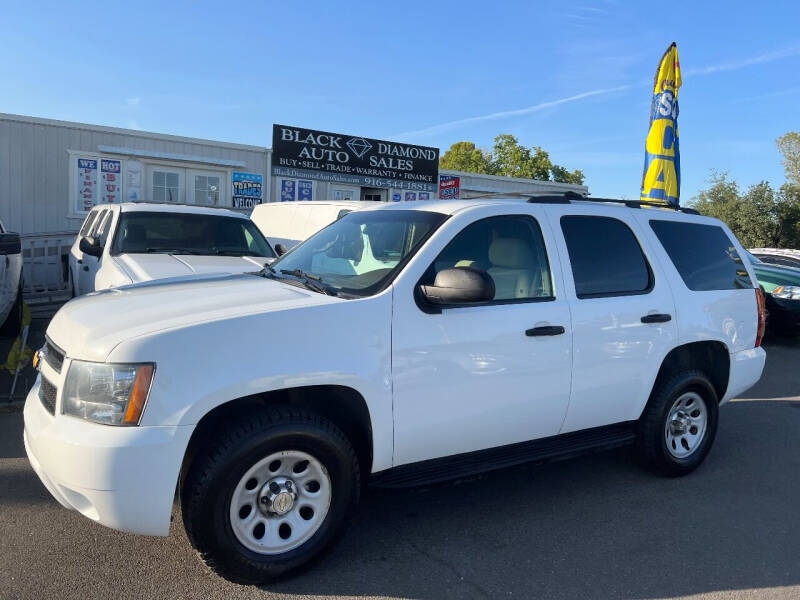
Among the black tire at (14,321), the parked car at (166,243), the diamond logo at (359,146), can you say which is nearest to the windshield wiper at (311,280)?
the parked car at (166,243)

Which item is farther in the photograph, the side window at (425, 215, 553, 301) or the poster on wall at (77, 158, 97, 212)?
the poster on wall at (77, 158, 97, 212)

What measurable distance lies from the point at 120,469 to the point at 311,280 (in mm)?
1398

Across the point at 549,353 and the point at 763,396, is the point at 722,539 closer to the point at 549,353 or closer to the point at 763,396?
the point at 549,353

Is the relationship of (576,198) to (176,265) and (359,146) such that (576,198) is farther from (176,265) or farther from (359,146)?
(359,146)

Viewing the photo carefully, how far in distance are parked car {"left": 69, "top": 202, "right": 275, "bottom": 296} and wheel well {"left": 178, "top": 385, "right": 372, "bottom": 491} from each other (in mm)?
3166

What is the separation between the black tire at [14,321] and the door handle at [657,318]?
724 centimetres

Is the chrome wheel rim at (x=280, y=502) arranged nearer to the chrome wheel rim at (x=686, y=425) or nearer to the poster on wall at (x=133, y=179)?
the chrome wheel rim at (x=686, y=425)

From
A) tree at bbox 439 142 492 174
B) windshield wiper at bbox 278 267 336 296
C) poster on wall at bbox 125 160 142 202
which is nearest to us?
windshield wiper at bbox 278 267 336 296

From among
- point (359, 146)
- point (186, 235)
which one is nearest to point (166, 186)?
point (359, 146)

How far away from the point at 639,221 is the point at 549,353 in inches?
56.3

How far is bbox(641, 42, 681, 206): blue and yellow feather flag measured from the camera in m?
12.4

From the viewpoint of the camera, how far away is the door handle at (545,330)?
359 cm

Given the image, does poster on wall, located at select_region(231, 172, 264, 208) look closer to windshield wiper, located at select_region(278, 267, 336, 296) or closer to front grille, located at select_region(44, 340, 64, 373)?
windshield wiper, located at select_region(278, 267, 336, 296)

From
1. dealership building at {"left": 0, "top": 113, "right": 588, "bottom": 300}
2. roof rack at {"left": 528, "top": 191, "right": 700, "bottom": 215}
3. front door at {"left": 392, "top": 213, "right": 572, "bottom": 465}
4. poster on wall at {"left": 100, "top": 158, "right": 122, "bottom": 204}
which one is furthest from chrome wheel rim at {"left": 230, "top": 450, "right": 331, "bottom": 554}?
poster on wall at {"left": 100, "top": 158, "right": 122, "bottom": 204}
